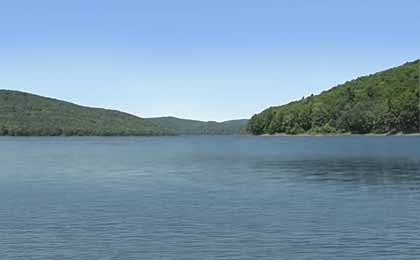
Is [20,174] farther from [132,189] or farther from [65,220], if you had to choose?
[65,220]

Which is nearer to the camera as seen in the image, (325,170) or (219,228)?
(219,228)

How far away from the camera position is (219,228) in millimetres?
36906

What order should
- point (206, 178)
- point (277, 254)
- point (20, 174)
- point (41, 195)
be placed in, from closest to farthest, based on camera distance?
point (277, 254) → point (41, 195) → point (206, 178) → point (20, 174)

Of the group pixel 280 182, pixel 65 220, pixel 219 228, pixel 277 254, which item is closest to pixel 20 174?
pixel 280 182

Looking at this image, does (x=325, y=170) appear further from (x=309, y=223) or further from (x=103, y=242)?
(x=103, y=242)

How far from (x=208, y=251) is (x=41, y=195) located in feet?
92.4

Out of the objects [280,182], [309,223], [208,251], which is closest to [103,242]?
[208,251]

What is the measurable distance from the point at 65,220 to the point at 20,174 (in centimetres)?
4518

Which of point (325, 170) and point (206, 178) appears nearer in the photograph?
point (206, 178)

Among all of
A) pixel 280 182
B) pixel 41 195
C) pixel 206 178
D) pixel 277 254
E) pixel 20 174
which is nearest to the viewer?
pixel 277 254

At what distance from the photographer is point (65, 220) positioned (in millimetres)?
40438

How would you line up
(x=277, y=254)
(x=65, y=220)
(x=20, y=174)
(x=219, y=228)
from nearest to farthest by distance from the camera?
(x=277, y=254), (x=219, y=228), (x=65, y=220), (x=20, y=174)

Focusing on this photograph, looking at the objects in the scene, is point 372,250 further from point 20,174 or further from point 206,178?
point 20,174

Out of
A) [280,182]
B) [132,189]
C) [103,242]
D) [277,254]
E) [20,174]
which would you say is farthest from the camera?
[20,174]
